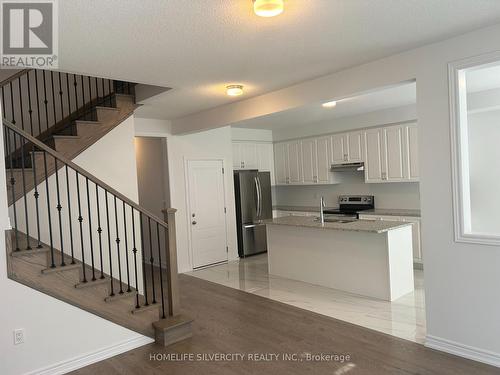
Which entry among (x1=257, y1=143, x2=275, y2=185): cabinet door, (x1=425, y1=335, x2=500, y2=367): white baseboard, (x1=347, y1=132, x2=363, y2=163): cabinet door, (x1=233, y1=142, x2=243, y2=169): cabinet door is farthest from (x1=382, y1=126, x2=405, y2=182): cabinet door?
(x1=425, y1=335, x2=500, y2=367): white baseboard

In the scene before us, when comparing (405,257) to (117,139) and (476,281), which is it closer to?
(476,281)

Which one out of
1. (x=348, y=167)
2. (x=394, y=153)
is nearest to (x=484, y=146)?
(x=394, y=153)

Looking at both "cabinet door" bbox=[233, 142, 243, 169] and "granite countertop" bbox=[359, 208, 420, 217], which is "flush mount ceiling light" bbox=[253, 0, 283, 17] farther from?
"cabinet door" bbox=[233, 142, 243, 169]

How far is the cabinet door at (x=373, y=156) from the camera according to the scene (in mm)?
6117

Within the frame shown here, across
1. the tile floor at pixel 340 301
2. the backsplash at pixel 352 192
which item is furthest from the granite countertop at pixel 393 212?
the tile floor at pixel 340 301

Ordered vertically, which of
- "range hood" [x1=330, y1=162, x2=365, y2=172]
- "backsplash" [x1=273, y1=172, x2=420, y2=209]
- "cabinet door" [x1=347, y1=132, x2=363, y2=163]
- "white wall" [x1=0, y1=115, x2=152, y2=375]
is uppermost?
"cabinet door" [x1=347, y1=132, x2=363, y2=163]

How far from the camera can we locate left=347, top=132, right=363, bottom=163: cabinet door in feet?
21.0

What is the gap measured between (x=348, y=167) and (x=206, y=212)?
2707 mm

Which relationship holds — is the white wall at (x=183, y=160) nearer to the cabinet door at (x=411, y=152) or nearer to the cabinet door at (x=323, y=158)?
the cabinet door at (x=323, y=158)

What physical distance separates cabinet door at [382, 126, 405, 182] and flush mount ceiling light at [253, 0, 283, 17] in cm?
436

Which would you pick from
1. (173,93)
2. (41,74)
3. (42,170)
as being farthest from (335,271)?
(41,74)

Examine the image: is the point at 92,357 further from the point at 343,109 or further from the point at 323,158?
the point at 323,158

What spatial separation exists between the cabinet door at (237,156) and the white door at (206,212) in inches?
23.0

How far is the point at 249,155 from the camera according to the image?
7605mm
